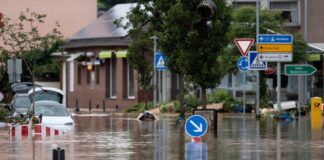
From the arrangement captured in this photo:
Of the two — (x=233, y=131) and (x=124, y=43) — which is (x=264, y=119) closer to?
(x=233, y=131)

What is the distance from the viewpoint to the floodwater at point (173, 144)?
20.9 meters

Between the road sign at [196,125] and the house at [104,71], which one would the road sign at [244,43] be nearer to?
the road sign at [196,125]

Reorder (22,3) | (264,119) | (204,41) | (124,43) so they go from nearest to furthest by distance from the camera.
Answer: (204,41) → (264,119) → (124,43) → (22,3)

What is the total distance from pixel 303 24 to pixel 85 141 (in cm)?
3197

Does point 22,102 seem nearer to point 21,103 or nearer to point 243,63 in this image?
point 21,103

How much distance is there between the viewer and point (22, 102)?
4291cm

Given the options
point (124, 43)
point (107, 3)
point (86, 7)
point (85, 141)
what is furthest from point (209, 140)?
point (107, 3)

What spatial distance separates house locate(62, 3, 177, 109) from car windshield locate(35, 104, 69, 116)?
2052 cm

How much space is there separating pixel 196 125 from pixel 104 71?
130 ft

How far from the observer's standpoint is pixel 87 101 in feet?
211

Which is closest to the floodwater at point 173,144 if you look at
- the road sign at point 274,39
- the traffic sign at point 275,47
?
the traffic sign at point 275,47

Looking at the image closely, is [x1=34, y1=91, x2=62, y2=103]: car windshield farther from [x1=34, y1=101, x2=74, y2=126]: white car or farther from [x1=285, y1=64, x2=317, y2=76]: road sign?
[x1=285, y1=64, x2=317, y2=76]: road sign

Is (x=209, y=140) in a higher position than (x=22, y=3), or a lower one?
lower

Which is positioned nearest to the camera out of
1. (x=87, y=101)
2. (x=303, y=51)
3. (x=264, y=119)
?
(x=264, y=119)
